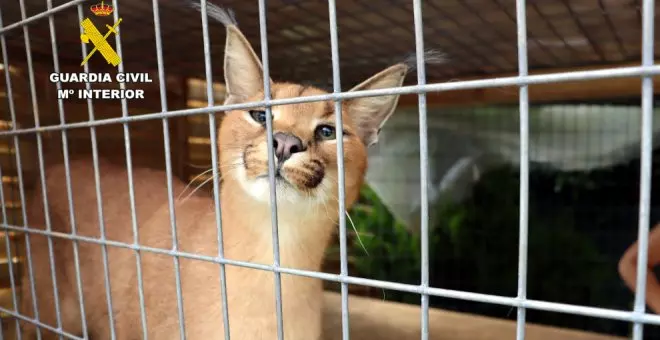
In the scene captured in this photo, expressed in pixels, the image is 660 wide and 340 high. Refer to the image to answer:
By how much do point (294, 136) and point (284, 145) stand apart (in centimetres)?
5

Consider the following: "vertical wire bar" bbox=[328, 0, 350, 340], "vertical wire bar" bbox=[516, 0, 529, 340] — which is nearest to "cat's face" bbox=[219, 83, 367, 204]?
"vertical wire bar" bbox=[328, 0, 350, 340]

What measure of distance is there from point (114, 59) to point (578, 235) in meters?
2.14

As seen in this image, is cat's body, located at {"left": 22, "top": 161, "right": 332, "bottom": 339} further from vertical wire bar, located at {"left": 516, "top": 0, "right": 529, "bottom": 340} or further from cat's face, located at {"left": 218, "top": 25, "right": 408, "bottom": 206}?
vertical wire bar, located at {"left": 516, "top": 0, "right": 529, "bottom": 340}

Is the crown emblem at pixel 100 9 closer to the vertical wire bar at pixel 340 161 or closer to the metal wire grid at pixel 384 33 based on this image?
the metal wire grid at pixel 384 33

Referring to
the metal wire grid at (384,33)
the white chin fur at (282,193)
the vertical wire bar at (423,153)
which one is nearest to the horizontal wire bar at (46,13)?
the metal wire grid at (384,33)

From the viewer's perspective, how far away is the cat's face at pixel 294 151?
0.86 meters

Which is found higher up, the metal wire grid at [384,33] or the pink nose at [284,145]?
the metal wire grid at [384,33]

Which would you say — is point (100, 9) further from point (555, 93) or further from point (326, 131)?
point (555, 93)

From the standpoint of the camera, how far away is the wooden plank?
1.81m

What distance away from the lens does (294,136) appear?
2.89 ft

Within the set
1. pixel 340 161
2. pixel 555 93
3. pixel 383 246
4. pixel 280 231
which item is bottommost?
pixel 383 246

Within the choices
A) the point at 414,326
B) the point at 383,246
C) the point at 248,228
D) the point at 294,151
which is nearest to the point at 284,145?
the point at 294,151

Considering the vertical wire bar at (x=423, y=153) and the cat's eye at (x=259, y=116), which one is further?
the cat's eye at (x=259, y=116)

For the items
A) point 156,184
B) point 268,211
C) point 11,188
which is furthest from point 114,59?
point 11,188
